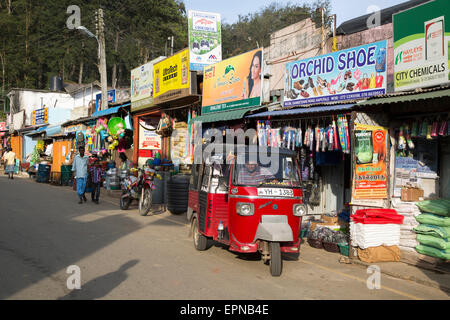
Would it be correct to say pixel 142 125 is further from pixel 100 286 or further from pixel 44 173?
pixel 100 286

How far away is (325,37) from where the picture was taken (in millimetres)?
18953

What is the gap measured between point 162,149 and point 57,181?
8.70 m

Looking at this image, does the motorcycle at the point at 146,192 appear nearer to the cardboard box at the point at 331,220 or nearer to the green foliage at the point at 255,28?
the cardboard box at the point at 331,220

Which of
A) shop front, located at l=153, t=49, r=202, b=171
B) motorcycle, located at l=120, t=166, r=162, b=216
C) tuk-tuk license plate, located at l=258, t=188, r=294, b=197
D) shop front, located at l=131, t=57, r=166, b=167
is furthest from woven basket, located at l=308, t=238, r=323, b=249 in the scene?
shop front, located at l=131, t=57, r=166, b=167

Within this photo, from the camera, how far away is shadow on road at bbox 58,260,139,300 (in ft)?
17.2

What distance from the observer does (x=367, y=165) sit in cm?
845

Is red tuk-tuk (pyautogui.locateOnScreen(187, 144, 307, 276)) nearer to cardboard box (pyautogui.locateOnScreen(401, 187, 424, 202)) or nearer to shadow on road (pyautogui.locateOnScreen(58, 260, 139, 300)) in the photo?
shadow on road (pyautogui.locateOnScreen(58, 260, 139, 300))

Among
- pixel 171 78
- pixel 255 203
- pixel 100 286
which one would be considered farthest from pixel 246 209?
pixel 171 78

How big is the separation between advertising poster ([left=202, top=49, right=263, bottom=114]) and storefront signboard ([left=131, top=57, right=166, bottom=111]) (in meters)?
4.74

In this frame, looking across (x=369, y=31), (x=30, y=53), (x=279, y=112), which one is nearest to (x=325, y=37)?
(x=369, y=31)

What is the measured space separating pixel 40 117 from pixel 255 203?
36.7 metres

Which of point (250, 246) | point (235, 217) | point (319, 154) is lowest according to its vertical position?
point (250, 246)

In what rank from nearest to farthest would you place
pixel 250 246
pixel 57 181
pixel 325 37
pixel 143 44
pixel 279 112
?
pixel 250 246 → pixel 279 112 → pixel 325 37 → pixel 57 181 → pixel 143 44

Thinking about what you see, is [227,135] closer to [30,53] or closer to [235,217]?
[235,217]
